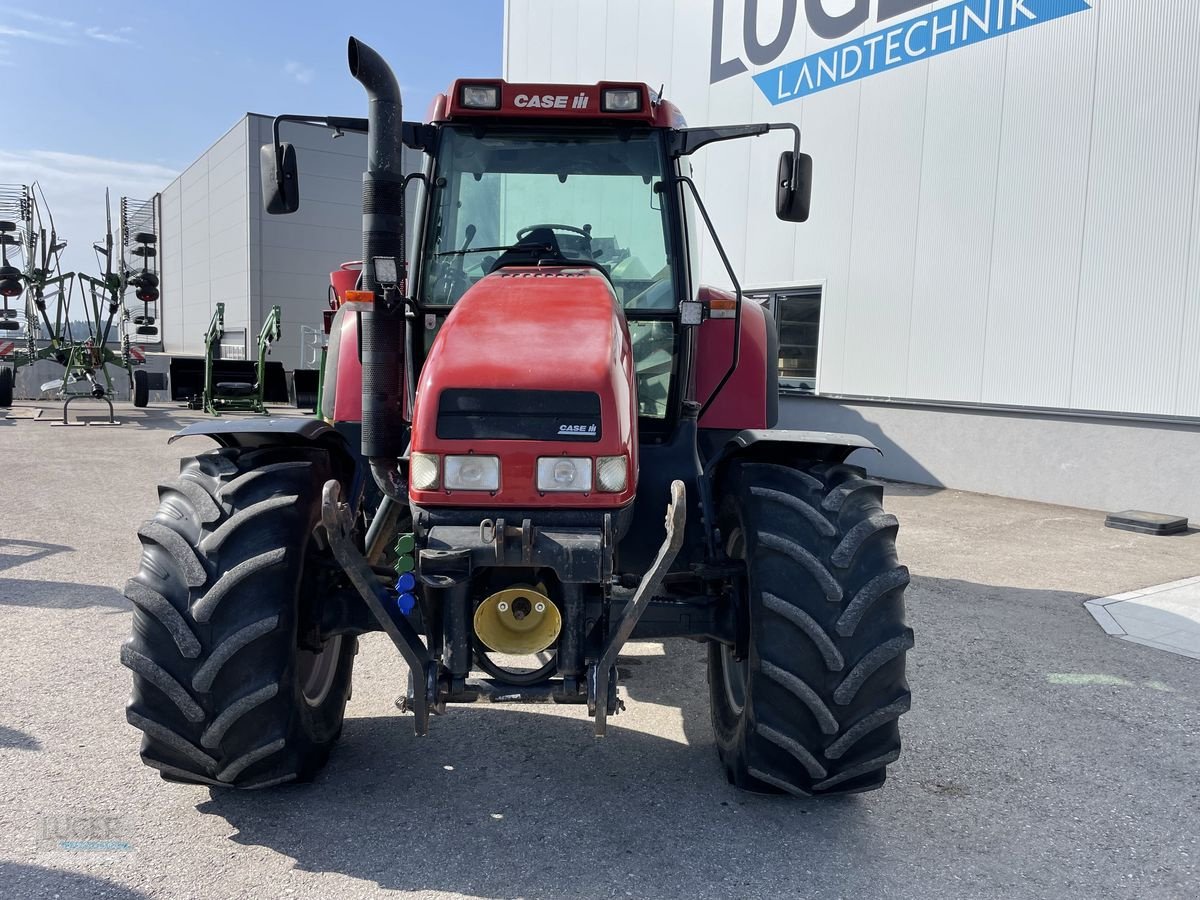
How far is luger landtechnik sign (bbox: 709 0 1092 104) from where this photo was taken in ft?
30.9

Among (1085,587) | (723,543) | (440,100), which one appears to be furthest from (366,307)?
(1085,587)

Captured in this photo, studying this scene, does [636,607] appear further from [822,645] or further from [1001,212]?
[1001,212]

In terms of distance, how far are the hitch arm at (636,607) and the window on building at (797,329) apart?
31.1ft

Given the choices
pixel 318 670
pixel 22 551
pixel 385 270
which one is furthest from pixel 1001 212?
pixel 22 551

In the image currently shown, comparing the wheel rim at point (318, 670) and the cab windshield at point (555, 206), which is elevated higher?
the cab windshield at point (555, 206)

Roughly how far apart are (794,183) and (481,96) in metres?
1.43

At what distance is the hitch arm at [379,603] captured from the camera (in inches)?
100

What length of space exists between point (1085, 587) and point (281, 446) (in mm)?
5420

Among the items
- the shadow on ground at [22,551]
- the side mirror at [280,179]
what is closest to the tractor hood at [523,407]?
the side mirror at [280,179]

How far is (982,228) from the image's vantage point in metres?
9.67

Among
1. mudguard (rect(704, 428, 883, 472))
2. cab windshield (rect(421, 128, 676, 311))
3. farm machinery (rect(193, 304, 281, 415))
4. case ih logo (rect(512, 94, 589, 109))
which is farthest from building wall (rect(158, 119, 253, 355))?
mudguard (rect(704, 428, 883, 472))

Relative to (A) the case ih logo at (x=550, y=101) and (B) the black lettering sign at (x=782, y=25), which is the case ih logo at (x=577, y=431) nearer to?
(A) the case ih logo at (x=550, y=101)

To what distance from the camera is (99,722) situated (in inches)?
143

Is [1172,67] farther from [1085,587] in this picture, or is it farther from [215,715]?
[215,715]
